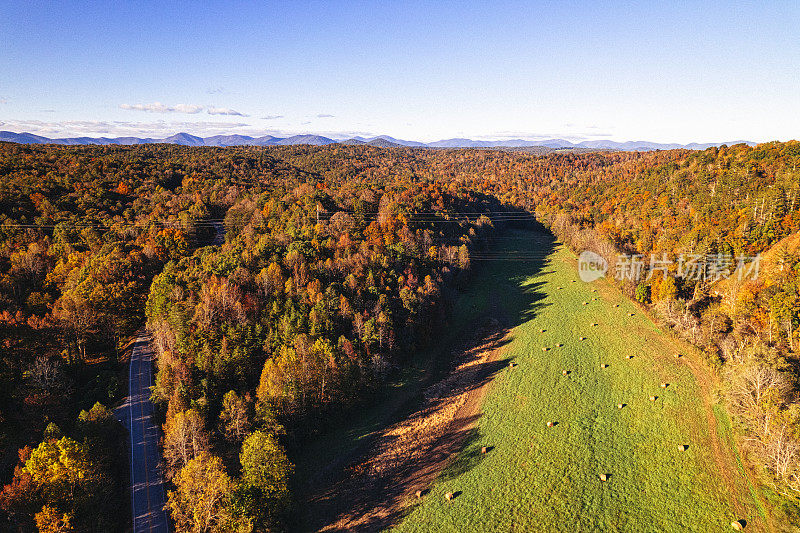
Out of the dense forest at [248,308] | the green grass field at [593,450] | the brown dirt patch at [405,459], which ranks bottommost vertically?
the brown dirt patch at [405,459]

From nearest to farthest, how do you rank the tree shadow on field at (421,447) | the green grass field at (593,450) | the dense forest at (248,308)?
the green grass field at (593,450) < the dense forest at (248,308) < the tree shadow on field at (421,447)

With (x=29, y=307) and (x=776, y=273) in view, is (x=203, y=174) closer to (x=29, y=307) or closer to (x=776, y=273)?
(x=29, y=307)

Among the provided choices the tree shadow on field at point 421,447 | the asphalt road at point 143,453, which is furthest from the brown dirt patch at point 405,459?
the asphalt road at point 143,453

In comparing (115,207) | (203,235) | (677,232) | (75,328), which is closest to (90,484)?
(75,328)

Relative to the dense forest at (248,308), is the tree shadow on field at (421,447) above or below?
below

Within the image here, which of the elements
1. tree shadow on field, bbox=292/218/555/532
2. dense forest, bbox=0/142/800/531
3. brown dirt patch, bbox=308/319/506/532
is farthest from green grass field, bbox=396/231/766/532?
dense forest, bbox=0/142/800/531

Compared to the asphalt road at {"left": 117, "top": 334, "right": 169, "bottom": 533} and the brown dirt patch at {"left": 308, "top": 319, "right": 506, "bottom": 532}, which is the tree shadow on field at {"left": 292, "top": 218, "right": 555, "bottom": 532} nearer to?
the brown dirt patch at {"left": 308, "top": 319, "right": 506, "bottom": 532}

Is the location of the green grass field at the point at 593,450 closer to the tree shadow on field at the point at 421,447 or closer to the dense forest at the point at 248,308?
the tree shadow on field at the point at 421,447

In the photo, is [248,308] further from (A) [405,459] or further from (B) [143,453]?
(A) [405,459]
